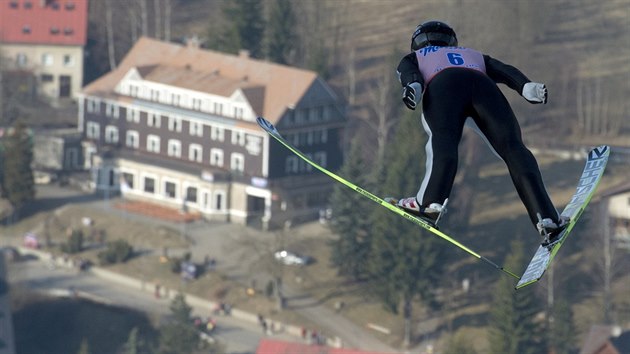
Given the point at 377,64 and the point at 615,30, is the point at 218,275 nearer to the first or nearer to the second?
the point at 377,64

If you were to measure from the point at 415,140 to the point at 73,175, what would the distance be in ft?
54.1

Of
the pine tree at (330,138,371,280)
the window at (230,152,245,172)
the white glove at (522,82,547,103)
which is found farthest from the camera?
the window at (230,152,245,172)

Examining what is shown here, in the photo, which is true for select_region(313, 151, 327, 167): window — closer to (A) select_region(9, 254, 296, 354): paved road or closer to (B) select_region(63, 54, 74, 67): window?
(A) select_region(9, 254, 296, 354): paved road

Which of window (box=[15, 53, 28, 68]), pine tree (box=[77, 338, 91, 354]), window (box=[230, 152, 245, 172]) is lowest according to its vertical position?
pine tree (box=[77, 338, 91, 354])

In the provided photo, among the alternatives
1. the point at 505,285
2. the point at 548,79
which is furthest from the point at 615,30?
the point at 505,285

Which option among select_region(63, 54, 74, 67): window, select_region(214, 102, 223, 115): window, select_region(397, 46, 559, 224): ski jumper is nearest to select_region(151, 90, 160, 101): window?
select_region(214, 102, 223, 115): window

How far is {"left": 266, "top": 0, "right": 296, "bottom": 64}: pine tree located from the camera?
7800 cm

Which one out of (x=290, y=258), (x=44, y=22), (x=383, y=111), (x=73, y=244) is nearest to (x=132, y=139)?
(x=383, y=111)

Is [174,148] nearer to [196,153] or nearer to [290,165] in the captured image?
[196,153]

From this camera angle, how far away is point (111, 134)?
74.5 m

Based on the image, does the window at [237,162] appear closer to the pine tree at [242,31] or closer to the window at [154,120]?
the window at [154,120]

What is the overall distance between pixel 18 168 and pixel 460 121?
56.7 m

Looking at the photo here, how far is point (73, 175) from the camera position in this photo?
72.2 m

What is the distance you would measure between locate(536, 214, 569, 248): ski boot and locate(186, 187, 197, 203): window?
55920 mm
